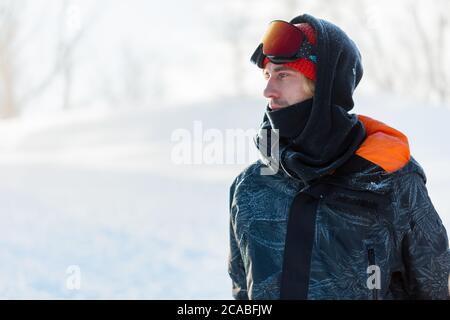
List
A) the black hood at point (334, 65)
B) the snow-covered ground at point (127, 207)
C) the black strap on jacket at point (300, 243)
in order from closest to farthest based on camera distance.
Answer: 1. the black strap on jacket at point (300, 243)
2. the black hood at point (334, 65)
3. the snow-covered ground at point (127, 207)

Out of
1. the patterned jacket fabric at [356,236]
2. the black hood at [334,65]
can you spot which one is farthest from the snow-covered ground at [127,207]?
the black hood at [334,65]

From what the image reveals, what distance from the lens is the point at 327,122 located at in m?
1.92

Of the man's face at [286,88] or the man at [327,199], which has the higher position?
the man's face at [286,88]

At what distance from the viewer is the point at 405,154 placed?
6.29ft

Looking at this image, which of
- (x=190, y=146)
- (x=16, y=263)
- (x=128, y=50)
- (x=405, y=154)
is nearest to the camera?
(x=405, y=154)

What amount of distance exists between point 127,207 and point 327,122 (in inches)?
188

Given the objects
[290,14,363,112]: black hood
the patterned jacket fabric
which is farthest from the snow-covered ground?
[290,14,363,112]: black hood

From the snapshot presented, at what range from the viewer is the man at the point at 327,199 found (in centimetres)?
185

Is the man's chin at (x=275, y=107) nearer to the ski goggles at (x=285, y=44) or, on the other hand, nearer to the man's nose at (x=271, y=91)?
the man's nose at (x=271, y=91)

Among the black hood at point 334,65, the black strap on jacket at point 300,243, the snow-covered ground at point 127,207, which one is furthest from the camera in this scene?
the snow-covered ground at point 127,207

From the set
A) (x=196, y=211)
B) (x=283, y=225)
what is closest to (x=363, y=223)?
(x=283, y=225)

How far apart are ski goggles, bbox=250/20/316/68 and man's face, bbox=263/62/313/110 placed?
42 mm
